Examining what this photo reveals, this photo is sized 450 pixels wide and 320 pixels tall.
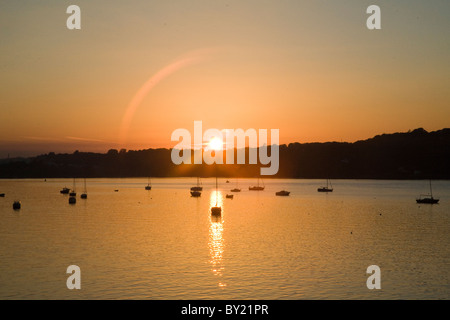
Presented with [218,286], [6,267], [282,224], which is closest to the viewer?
[218,286]

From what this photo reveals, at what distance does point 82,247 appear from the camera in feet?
198

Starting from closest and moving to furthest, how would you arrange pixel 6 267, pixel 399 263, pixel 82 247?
pixel 6 267 < pixel 399 263 < pixel 82 247

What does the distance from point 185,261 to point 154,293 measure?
46.7 feet

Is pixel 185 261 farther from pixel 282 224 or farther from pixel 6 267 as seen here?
pixel 282 224

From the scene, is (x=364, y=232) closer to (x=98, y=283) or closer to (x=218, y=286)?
(x=218, y=286)

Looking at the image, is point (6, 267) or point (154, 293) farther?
point (6, 267)

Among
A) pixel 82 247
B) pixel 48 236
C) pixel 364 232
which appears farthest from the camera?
pixel 364 232

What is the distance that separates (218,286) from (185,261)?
12.3 meters

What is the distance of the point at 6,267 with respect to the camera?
46281 mm

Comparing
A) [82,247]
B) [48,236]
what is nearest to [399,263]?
[82,247]
